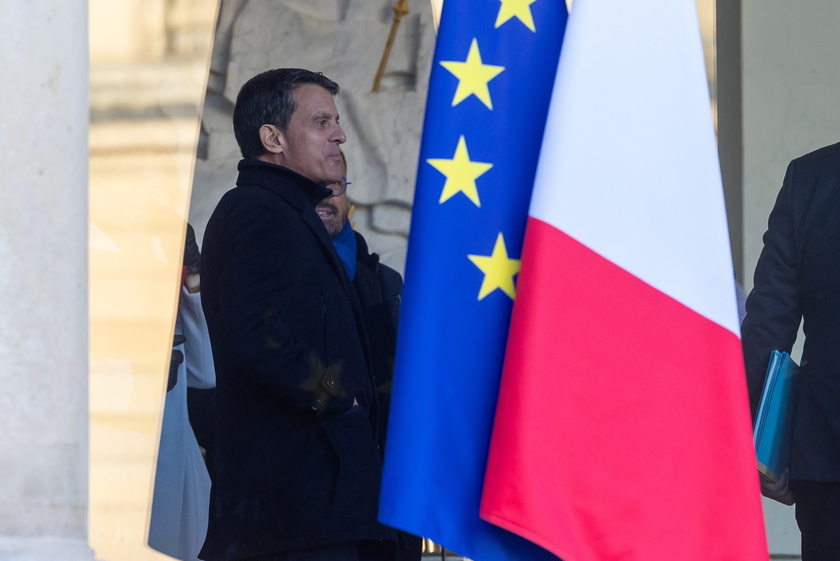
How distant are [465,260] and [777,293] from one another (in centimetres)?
105

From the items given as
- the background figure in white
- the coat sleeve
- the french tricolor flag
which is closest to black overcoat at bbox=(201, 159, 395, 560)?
the coat sleeve

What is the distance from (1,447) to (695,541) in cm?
123

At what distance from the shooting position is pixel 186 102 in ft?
15.7

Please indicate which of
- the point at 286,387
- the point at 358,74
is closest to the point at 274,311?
the point at 286,387

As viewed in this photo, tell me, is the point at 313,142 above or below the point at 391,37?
below

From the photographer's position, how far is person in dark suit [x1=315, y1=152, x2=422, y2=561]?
2.80 metres

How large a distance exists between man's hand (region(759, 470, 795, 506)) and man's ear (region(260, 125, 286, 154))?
50.5 inches

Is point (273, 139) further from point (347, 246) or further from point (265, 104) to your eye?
point (347, 246)

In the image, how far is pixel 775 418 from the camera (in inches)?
116

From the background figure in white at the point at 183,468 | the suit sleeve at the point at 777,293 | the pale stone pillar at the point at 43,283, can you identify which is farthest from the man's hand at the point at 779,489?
the background figure in white at the point at 183,468

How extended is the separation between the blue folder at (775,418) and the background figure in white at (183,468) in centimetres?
195

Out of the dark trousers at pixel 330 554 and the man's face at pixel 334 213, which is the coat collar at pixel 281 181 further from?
the man's face at pixel 334 213

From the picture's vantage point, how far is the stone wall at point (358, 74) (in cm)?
488

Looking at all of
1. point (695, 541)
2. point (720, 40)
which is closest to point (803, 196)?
point (695, 541)
